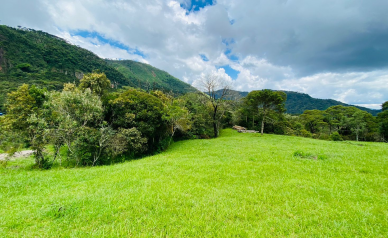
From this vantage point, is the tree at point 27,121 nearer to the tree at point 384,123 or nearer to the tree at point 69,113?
the tree at point 69,113

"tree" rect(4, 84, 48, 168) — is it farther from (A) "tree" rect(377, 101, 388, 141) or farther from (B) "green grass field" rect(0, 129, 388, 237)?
(A) "tree" rect(377, 101, 388, 141)

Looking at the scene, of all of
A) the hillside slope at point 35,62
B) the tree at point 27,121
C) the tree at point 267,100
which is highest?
the hillside slope at point 35,62

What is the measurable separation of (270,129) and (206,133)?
820 inches

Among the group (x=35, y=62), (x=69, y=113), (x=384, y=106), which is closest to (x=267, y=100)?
(x=69, y=113)

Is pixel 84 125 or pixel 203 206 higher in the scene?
pixel 84 125

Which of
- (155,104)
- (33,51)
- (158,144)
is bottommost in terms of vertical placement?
(158,144)

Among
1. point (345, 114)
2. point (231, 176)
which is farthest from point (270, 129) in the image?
point (231, 176)

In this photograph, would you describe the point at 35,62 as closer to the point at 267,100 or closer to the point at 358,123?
the point at 267,100

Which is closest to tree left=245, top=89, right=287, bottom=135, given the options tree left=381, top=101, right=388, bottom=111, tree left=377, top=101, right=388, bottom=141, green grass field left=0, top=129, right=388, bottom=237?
green grass field left=0, top=129, right=388, bottom=237

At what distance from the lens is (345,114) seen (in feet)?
149

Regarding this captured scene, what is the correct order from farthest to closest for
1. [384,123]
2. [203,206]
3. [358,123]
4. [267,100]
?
[358,123] < [384,123] < [267,100] < [203,206]

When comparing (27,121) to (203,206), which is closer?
(203,206)

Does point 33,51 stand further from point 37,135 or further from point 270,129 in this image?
point 270,129

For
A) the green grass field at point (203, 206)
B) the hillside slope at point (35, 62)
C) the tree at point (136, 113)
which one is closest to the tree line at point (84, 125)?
the tree at point (136, 113)
